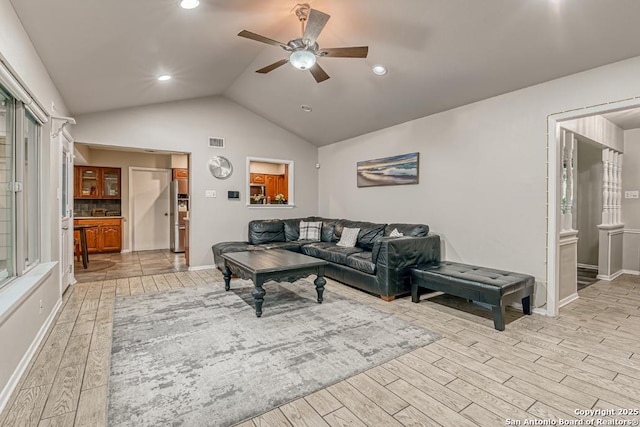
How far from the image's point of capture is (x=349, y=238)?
5.36 metres

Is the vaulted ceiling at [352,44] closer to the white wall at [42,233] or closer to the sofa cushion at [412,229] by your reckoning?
the white wall at [42,233]

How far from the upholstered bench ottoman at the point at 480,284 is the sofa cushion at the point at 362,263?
1.74 feet

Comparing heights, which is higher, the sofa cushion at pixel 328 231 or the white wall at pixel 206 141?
the white wall at pixel 206 141

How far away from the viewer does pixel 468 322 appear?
3162 mm

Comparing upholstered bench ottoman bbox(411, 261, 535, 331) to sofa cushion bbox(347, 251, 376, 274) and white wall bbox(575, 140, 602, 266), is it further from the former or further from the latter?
white wall bbox(575, 140, 602, 266)

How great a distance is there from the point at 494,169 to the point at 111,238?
814 cm

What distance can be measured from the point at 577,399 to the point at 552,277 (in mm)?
1736

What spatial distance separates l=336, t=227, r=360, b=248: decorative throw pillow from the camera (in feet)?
17.3

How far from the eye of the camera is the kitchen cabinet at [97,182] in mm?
7289

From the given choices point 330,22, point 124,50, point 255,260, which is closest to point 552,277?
point 255,260

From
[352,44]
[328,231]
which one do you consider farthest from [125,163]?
[352,44]

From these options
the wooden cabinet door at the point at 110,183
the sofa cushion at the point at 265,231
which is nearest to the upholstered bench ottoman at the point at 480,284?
the sofa cushion at the point at 265,231

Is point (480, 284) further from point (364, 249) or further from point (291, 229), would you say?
point (291, 229)

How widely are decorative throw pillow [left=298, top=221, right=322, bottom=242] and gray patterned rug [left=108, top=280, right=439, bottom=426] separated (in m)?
2.19
